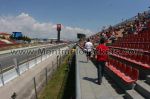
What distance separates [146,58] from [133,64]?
132cm

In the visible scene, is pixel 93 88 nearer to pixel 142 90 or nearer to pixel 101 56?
pixel 101 56

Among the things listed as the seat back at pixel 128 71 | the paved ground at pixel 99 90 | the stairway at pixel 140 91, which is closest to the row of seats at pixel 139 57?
the seat back at pixel 128 71

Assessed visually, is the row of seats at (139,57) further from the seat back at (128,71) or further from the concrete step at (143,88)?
the concrete step at (143,88)

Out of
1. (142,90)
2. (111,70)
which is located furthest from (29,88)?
(142,90)

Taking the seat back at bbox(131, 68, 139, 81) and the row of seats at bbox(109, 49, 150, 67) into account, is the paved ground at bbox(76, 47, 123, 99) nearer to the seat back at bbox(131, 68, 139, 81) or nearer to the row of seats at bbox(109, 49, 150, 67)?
the seat back at bbox(131, 68, 139, 81)

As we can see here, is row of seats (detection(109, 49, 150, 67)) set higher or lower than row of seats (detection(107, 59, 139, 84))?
higher

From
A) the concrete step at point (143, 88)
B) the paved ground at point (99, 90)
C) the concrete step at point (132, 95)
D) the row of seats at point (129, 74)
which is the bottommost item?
the paved ground at point (99, 90)

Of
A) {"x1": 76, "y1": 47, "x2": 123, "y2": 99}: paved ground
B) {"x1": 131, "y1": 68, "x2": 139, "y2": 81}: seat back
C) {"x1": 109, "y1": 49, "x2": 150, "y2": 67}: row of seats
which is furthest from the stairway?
{"x1": 109, "y1": 49, "x2": 150, "y2": 67}: row of seats

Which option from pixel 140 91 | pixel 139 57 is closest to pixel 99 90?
pixel 140 91

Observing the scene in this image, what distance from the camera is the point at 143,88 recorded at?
1019 centimetres

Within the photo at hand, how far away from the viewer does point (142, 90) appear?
1025 cm

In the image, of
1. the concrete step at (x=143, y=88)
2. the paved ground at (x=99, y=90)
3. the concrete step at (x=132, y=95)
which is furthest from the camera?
the paved ground at (x=99, y=90)

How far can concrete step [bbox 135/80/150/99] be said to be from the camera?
9.82 metres

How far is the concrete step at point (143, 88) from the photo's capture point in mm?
9823
